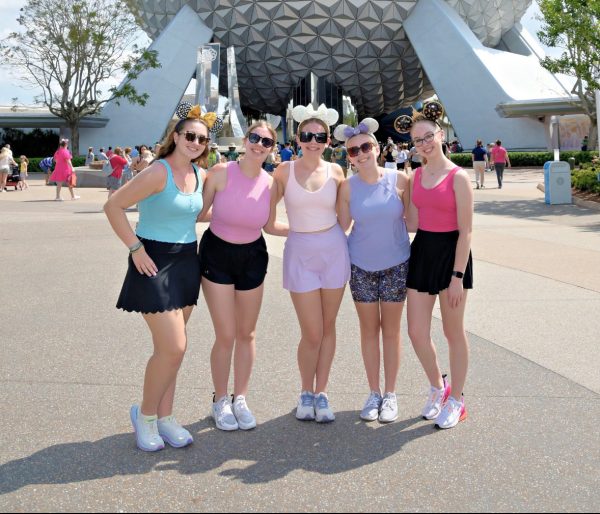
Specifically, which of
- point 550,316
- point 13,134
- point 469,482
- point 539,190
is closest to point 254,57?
point 13,134

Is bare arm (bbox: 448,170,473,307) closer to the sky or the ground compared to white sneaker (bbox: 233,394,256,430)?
closer to the sky

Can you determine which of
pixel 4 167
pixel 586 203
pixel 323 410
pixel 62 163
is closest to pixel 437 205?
pixel 323 410

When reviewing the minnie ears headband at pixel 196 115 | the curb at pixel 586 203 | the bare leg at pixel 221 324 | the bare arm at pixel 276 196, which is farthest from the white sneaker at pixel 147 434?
the curb at pixel 586 203

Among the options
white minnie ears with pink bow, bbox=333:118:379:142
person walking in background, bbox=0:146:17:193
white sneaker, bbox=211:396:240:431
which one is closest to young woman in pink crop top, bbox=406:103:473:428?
white minnie ears with pink bow, bbox=333:118:379:142

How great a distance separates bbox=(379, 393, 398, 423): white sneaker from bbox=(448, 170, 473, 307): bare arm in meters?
0.68

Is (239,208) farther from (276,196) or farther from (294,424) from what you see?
(294,424)

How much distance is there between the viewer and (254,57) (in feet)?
163

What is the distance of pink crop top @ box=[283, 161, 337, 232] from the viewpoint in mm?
4305

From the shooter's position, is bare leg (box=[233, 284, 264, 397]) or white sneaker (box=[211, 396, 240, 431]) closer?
white sneaker (box=[211, 396, 240, 431])

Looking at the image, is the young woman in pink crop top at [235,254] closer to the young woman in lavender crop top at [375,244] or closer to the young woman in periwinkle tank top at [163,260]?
the young woman in periwinkle tank top at [163,260]

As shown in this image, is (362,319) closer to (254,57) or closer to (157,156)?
(157,156)

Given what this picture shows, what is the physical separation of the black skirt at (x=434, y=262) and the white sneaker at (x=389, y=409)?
2.10 feet

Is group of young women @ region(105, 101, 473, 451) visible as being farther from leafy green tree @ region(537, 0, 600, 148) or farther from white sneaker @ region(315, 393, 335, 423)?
leafy green tree @ region(537, 0, 600, 148)

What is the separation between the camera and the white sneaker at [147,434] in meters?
3.84
